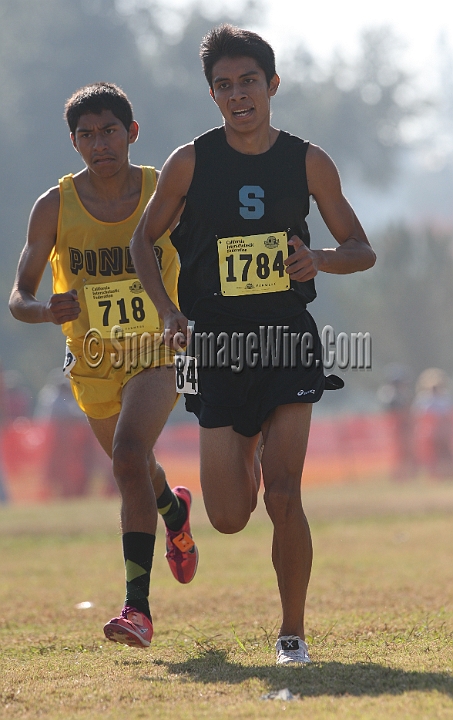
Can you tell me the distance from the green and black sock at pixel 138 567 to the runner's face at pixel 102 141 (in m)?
1.76

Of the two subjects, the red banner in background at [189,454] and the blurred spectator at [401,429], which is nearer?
the red banner in background at [189,454]

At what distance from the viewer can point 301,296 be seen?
505 cm

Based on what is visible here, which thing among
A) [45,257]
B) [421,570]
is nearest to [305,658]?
[45,257]

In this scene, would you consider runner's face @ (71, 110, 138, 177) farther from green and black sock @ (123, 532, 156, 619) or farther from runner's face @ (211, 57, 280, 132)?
green and black sock @ (123, 532, 156, 619)

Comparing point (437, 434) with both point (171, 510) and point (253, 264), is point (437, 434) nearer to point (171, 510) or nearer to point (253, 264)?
point (171, 510)

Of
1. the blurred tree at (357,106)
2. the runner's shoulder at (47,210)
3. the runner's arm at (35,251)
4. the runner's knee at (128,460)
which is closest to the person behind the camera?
the runner's knee at (128,460)

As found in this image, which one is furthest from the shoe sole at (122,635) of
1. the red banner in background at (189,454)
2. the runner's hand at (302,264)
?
the red banner in background at (189,454)

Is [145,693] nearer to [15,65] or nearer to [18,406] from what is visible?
[18,406]

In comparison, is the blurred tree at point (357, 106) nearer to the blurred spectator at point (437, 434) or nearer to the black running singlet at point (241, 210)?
the blurred spectator at point (437, 434)

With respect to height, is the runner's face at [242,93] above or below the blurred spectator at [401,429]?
above

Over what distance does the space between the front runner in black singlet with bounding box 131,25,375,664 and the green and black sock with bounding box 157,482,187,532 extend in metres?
1.17

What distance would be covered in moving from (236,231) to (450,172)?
110 meters

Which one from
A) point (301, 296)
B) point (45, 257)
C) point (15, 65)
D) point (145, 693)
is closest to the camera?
point (145, 693)

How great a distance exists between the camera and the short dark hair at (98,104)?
565 centimetres
